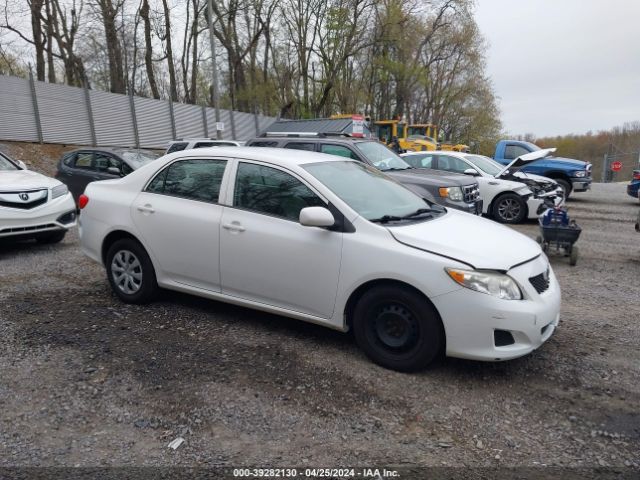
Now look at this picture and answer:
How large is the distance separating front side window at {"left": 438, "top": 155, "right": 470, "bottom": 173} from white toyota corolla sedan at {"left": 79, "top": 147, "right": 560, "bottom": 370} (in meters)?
6.76

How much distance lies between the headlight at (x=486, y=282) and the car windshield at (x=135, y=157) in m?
8.54

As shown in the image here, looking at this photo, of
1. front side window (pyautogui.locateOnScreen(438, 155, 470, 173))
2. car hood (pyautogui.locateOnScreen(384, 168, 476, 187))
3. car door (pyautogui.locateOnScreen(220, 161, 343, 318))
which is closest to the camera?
car door (pyautogui.locateOnScreen(220, 161, 343, 318))

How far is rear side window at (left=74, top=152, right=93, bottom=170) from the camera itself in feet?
A: 35.4

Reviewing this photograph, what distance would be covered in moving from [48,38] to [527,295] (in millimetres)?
30222

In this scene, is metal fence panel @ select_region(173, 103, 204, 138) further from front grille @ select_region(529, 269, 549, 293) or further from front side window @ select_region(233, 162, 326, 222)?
front grille @ select_region(529, 269, 549, 293)

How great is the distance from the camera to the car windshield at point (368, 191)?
4059mm

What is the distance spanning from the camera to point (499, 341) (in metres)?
3.42

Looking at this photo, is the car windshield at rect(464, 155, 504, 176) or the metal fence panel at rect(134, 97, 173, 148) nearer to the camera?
the car windshield at rect(464, 155, 504, 176)

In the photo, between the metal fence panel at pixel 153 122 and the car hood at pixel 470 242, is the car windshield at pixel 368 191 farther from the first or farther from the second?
the metal fence panel at pixel 153 122

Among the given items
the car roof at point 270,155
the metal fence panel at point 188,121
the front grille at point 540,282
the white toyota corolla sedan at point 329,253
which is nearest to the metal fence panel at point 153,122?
the metal fence panel at point 188,121

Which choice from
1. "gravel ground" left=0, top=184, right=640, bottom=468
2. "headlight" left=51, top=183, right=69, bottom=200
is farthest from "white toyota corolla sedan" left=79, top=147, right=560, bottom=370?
"headlight" left=51, top=183, right=69, bottom=200

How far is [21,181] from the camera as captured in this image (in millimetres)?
7180

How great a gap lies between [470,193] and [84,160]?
828cm

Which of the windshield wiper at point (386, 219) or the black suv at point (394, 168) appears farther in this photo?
the black suv at point (394, 168)
